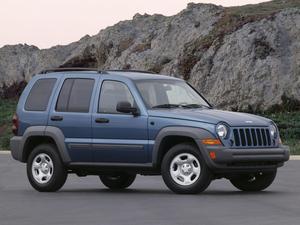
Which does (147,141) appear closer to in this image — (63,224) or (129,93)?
(129,93)

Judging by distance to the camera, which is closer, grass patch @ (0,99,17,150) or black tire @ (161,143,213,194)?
black tire @ (161,143,213,194)

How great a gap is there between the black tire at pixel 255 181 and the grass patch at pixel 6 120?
22607 mm

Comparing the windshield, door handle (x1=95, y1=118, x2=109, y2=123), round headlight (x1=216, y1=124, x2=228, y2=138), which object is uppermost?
the windshield

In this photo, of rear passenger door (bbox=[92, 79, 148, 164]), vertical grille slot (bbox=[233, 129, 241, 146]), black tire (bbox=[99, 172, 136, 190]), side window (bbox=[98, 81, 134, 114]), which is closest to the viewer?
vertical grille slot (bbox=[233, 129, 241, 146])

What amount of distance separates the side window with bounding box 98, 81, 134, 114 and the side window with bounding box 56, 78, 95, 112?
23cm

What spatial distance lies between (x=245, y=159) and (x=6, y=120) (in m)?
32.7

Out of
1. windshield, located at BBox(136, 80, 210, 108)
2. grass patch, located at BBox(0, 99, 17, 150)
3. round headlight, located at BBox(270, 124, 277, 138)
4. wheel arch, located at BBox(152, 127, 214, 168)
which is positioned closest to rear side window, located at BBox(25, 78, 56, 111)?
windshield, located at BBox(136, 80, 210, 108)

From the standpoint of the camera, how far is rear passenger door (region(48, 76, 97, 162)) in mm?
16734

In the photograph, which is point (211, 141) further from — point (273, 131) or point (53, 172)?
point (53, 172)

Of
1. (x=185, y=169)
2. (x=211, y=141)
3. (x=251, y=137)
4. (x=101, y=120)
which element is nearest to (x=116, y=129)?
(x=101, y=120)

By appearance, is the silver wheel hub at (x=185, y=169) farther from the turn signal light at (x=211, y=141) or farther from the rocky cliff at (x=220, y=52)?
the rocky cliff at (x=220, y=52)

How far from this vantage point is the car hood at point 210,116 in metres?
15.7

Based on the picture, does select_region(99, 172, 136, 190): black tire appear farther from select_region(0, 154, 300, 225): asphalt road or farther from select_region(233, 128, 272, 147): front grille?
select_region(233, 128, 272, 147): front grille

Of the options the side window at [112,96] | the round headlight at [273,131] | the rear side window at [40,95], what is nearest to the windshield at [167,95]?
the side window at [112,96]
